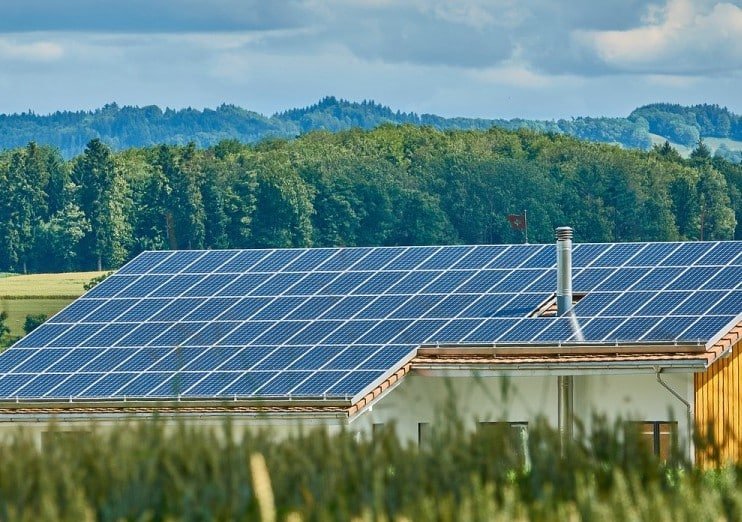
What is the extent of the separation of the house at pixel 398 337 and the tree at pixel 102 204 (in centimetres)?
13366

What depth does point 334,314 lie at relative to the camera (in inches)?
1603

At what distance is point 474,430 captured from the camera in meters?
13.4

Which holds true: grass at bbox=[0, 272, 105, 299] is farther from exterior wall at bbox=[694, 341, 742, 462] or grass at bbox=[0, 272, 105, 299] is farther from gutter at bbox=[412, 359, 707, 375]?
exterior wall at bbox=[694, 341, 742, 462]

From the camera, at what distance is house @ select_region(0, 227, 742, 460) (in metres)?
35.0

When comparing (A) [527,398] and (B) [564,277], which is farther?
(B) [564,277]

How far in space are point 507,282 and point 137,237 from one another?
143 m

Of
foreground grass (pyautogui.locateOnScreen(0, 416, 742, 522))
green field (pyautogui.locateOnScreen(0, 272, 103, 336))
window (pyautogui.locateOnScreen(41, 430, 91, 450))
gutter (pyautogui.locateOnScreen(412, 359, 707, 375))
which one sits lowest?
foreground grass (pyautogui.locateOnScreen(0, 416, 742, 522))

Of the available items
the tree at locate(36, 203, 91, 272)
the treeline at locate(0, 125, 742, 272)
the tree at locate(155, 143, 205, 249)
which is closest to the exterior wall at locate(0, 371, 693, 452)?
the tree at locate(155, 143, 205, 249)

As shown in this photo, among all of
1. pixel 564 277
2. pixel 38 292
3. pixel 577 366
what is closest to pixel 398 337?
pixel 564 277

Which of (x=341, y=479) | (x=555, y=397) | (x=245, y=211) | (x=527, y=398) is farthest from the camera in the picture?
(x=245, y=211)

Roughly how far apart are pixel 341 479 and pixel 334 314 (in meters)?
28.0

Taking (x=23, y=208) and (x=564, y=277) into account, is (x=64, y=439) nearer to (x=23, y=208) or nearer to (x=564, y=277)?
(x=564, y=277)

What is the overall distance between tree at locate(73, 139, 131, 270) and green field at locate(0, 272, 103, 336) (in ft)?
15.5

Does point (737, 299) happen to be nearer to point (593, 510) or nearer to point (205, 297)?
point (205, 297)
